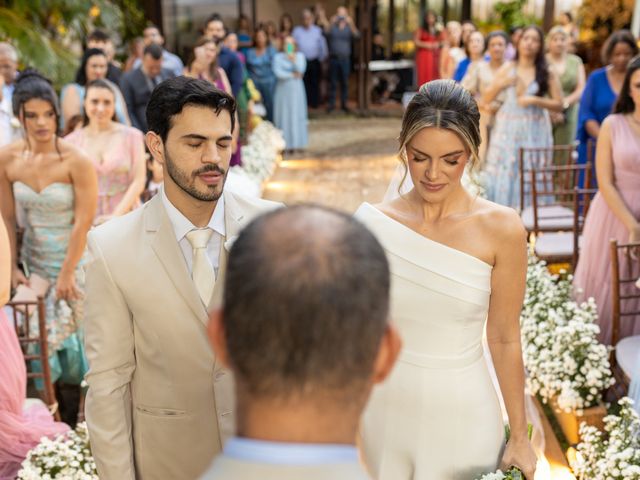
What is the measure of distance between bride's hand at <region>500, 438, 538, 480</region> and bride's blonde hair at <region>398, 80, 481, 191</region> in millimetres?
776

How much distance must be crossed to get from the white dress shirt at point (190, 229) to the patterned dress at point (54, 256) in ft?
7.32

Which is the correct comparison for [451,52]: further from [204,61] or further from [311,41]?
[204,61]

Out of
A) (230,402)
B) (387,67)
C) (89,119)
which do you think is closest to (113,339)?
(230,402)

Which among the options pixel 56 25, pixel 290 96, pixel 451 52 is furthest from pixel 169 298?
pixel 451 52

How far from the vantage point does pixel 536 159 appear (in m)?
6.62

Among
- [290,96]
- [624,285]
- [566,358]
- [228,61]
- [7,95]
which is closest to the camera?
[566,358]

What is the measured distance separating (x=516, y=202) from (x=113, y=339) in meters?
5.71

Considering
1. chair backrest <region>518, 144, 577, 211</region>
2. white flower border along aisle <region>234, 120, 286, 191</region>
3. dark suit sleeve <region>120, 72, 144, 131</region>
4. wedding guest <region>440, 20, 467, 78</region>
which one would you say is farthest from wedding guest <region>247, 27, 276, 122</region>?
dark suit sleeve <region>120, 72, 144, 131</region>

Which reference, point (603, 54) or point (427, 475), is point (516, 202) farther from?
point (427, 475)

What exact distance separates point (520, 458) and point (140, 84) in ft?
16.9

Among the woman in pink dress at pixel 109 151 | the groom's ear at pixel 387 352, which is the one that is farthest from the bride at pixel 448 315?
the woman in pink dress at pixel 109 151

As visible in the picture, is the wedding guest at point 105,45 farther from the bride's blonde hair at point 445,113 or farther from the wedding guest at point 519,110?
the bride's blonde hair at point 445,113

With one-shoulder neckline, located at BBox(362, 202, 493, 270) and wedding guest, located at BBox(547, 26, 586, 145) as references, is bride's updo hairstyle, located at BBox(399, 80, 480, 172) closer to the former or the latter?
one-shoulder neckline, located at BBox(362, 202, 493, 270)

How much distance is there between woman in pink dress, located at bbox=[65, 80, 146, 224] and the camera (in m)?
4.51
